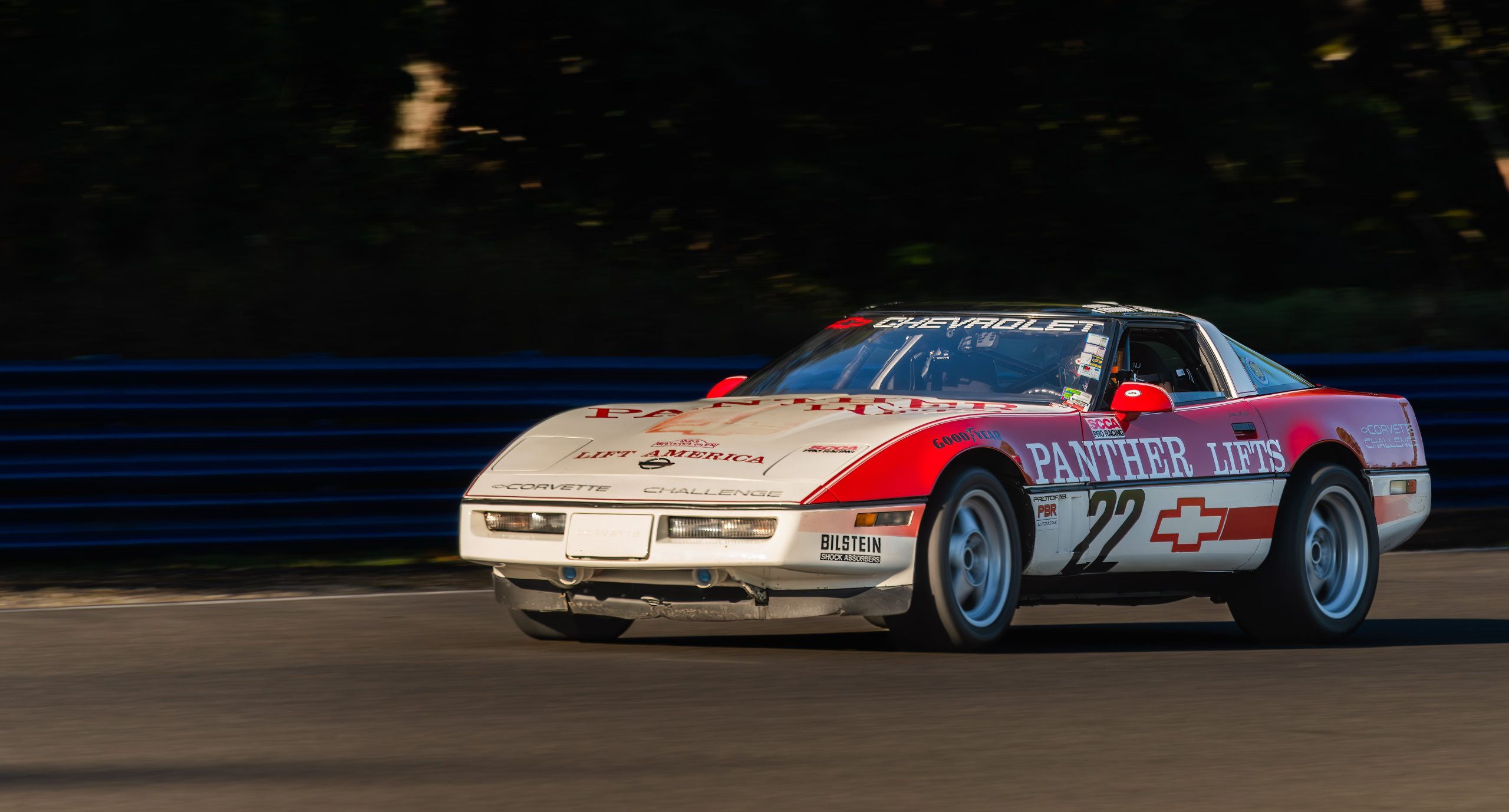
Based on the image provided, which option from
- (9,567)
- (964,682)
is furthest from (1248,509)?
(9,567)

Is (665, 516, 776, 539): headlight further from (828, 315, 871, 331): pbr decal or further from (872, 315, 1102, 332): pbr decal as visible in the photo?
(828, 315, 871, 331): pbr decal

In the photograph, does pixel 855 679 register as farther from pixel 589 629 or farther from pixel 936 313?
pixel 936 313

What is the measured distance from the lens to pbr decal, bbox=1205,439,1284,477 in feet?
30.4

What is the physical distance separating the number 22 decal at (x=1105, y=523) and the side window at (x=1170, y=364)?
1.98ft

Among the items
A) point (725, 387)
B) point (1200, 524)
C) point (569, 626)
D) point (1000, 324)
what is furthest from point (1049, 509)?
point (569, 626)

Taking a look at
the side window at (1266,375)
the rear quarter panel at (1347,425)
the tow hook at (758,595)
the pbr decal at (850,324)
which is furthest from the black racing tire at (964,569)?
the side window at (1266,375)

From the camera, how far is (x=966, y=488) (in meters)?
8.23

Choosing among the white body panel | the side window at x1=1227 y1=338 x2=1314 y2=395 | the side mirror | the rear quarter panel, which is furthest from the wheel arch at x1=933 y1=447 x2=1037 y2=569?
the white body panel

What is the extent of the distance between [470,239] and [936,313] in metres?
7.97

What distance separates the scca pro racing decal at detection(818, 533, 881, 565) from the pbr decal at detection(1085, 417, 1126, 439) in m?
1.28

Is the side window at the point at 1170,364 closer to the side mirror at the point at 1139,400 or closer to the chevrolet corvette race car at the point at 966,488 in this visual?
the chevrolet corvette race car at the point at 966,488

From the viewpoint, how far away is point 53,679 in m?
7.68

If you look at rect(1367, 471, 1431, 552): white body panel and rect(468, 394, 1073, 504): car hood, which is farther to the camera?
rect(1367, 471, 1431, 552): white body panel

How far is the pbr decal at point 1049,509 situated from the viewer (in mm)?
8516
